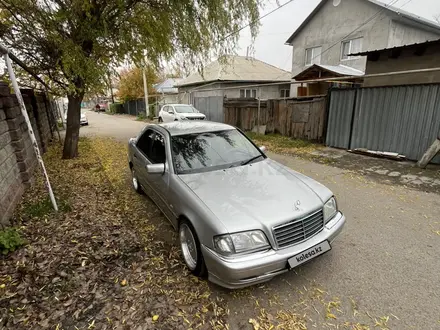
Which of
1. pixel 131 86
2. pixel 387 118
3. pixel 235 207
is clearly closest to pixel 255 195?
pixel 235 207

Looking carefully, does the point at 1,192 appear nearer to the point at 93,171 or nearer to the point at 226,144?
Result: the point at 93,171

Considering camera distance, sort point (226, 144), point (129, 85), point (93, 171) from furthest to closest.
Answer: point (129, 85) < point (93, 171) < point (226, 144)

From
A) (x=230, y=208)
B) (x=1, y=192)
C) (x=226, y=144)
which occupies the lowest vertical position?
(x=1, y=192)

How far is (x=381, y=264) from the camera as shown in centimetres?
274

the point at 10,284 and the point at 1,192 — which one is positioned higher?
the point at 1,192

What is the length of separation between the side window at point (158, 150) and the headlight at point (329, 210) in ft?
6.95

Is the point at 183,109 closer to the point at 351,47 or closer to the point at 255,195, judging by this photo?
the point at 351,47

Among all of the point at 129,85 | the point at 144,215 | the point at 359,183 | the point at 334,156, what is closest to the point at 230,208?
the point at 144,215

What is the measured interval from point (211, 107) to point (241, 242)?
13.3 metres

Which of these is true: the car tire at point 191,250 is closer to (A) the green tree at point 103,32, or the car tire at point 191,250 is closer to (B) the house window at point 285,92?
(A) the green tree at point 103,32

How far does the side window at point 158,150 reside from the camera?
3447 millimetres

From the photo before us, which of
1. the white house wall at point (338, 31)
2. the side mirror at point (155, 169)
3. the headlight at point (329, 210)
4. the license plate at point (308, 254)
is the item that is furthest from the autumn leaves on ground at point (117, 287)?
the white house wall at point (338, 31)

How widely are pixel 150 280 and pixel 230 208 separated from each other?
1.17 meters

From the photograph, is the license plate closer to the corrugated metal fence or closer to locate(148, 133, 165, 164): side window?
locate(148, 133, 165, 164): side window
